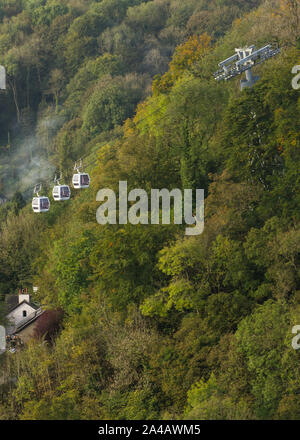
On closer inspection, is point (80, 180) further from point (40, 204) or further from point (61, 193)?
point (40, 204)

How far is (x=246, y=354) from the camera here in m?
50.2

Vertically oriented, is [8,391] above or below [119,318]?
below

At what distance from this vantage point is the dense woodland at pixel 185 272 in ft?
167

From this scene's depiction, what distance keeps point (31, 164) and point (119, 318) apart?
54820 millimetres

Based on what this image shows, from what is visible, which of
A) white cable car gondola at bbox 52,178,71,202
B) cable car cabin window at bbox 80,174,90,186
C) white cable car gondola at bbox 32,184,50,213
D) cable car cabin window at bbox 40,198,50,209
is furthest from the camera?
cable car cabin window at bbox 80,174,90,186

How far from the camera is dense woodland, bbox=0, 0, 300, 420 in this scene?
50.8 meters

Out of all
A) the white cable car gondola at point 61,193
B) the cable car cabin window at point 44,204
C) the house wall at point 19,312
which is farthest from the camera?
the house wall at point 19,312

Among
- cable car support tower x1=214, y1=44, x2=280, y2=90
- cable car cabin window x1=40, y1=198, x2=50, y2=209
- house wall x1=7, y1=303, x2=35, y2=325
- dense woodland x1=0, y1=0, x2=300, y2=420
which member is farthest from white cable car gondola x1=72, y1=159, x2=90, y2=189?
house wall x1=7, y1=303, x2=35, y2=325

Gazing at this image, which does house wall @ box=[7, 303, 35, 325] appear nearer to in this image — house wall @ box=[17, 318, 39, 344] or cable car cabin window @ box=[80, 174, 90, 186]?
house wall @ box=[17, 318, 39, 344]

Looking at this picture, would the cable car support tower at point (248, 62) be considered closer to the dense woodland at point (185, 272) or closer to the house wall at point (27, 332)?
the dense woodland at point (185, 272)

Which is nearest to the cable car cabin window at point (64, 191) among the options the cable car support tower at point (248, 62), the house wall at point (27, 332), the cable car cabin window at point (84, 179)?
the cable car cabin window at point (84, 179)

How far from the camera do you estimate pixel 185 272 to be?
191 feet
